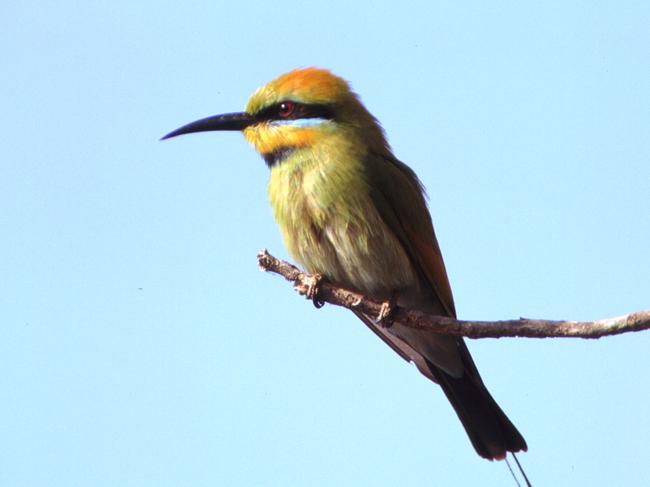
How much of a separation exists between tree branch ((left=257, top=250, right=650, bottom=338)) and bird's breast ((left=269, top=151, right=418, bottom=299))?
0.30ft

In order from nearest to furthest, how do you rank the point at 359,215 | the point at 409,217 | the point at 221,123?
the point at 359,215 < the point at 409,217 < the point at 221,123

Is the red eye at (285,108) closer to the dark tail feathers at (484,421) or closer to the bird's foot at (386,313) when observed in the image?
the bird's foot at (386,313)

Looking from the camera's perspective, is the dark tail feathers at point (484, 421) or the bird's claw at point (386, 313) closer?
the bird's claw at point (386, 313)

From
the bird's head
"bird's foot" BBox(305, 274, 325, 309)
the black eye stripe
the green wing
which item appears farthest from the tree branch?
the black eye stripe

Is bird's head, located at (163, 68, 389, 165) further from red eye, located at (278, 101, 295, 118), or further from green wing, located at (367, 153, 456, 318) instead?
green wing, located at (367, 153, 456, 318)

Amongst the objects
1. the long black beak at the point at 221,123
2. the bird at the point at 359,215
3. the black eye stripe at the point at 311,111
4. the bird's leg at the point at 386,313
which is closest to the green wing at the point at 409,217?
the bird at the point at 359,215

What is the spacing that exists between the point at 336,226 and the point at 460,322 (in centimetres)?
63

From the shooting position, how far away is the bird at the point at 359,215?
306 centimetres

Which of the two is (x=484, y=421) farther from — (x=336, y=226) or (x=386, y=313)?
(x=336, y=226)

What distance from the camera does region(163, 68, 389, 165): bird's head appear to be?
324 cm

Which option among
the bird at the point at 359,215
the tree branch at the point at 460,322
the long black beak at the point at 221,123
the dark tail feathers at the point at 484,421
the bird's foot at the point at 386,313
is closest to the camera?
the tree branch at the point at 460,322

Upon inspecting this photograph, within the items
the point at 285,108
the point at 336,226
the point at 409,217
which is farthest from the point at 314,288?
the point at 285,108

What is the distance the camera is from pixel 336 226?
3.05 m

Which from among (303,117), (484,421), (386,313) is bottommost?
(484,421)
